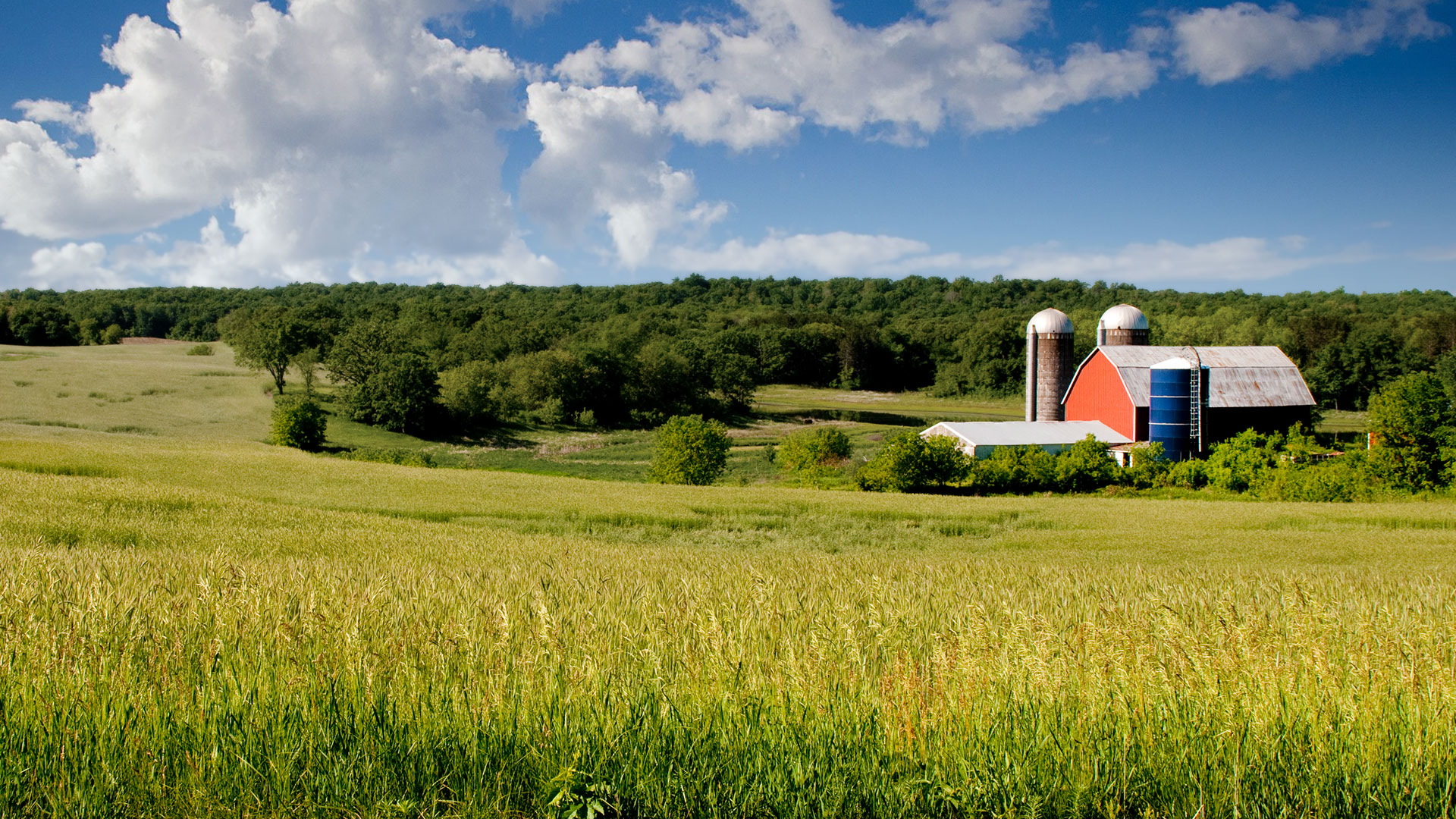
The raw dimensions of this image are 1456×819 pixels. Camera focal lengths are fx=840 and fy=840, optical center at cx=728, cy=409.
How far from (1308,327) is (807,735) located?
120158mm

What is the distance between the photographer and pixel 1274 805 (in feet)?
11.4

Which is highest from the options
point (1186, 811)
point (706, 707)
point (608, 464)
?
point (706, 707)

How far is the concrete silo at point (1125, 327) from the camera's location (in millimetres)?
59000

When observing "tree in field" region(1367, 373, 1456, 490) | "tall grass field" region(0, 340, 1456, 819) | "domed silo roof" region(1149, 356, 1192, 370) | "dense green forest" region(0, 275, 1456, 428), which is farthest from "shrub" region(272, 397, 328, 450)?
"tree in field" region(1367, 373, 1456, 490)

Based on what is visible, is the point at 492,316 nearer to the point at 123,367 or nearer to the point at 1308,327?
the point at 123,367

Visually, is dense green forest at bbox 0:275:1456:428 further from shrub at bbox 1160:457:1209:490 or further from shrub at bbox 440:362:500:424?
shrub at bbox 1160:457:1209:490

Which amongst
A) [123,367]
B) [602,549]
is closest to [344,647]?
[602,549]

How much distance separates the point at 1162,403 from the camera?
4638cm

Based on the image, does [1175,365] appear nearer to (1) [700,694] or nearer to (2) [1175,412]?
(2) [1175,412]

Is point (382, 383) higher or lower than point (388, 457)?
higher

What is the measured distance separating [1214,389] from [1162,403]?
6.65 m

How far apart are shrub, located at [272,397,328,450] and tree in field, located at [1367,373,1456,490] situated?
196 ft

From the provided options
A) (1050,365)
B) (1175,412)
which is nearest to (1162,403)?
(1175,412)

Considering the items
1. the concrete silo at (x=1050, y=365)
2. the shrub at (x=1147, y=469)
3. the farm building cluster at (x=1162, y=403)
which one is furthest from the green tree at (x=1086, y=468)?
the concrete silo at (x=1050, y=365)
